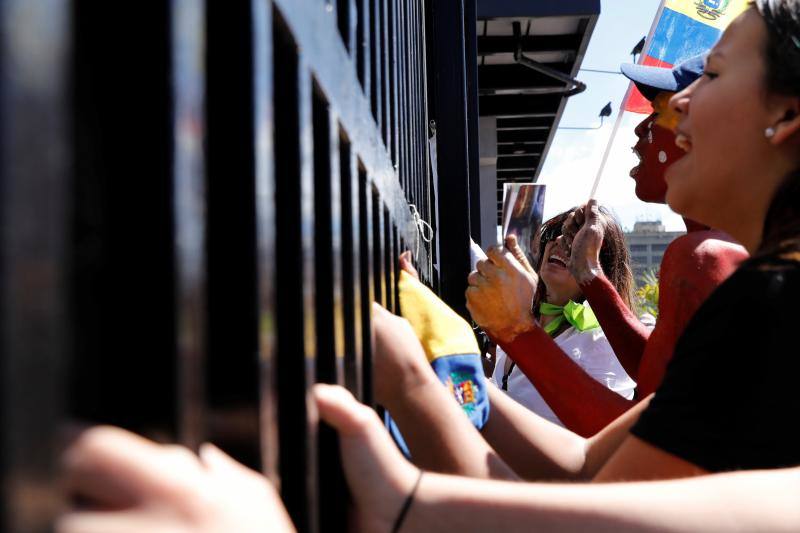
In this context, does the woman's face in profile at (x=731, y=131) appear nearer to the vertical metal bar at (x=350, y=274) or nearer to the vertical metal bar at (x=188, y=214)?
the vertical metal bar at (x=350, y=274)

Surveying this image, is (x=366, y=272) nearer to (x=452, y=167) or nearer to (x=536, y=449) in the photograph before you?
(x=536, y=449)

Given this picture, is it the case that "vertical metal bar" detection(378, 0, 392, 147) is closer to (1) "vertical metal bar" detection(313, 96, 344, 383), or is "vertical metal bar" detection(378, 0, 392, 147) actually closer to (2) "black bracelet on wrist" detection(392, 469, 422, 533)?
(1) "vertical metal bar" detection(313, 96, 344, 383)

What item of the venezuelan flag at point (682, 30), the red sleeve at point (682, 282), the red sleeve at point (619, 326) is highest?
the venezuelan flag at point (682, 30)

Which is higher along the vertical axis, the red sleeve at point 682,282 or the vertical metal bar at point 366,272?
the vertical metal bar at point 366,272

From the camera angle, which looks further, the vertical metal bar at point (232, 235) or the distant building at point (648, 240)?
the distant building at point (648, 240)

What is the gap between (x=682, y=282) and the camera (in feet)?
7.37

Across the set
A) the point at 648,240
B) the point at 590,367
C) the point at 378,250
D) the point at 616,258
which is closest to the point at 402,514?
the point at 378,250

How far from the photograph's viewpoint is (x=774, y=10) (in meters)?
1.64

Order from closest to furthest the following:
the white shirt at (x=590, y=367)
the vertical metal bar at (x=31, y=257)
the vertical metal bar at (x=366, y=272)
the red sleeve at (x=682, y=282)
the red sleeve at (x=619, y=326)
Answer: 1. the vertical metal bar at (x=31, y=257)
2. the vertical metal bar at (x=366, y=272)
3. the red sleeve at (x=682, y=282)
4. the red sleeve at (x=619, y=326)
5. the white shirt at (x=590, y=367)

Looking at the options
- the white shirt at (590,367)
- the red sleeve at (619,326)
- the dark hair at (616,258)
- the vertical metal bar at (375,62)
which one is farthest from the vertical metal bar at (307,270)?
the dark hair at (616,258)

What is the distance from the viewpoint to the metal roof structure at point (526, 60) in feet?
25.4

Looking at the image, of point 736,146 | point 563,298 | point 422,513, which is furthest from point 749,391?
point 563,298

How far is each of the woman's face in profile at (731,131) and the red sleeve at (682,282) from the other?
0.48 metres

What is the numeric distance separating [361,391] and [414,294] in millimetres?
594
